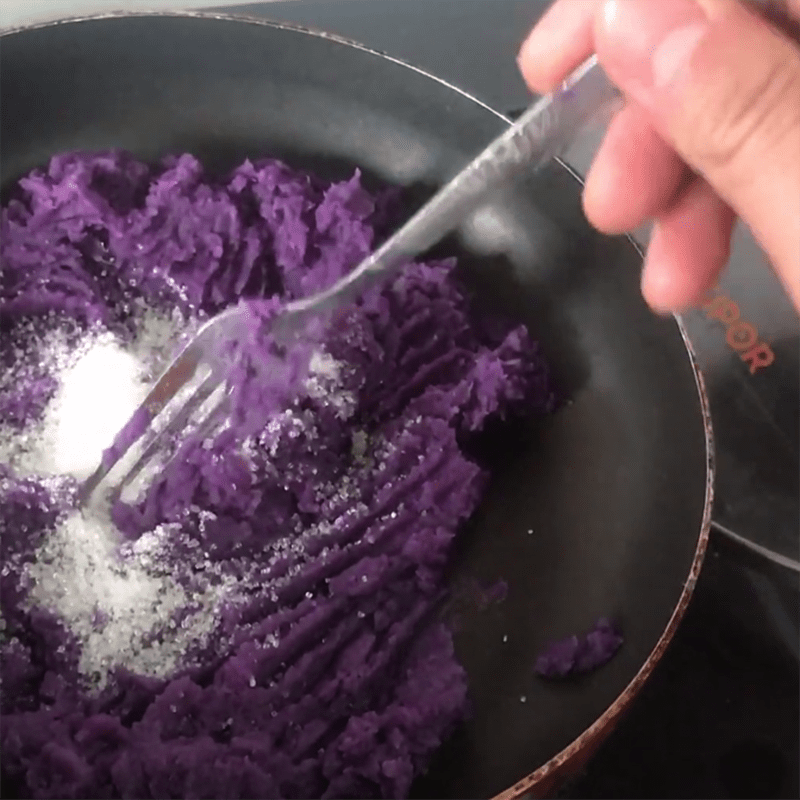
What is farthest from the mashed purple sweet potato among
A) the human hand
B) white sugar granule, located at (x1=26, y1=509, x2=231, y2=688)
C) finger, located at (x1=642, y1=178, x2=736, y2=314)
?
the human hand

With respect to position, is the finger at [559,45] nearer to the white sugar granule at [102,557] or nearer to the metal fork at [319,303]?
the metal fork at [319,303]

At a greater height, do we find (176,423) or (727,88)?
(727,88)

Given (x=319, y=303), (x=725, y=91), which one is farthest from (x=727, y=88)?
(x=319, y=303)

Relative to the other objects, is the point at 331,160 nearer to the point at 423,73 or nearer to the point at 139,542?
the point at 423,73

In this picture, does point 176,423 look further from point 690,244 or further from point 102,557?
point 690,244

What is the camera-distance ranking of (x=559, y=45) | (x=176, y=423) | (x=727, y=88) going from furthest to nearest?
(x=176, y=423), (x=559, y=45), (x=727, y=88)

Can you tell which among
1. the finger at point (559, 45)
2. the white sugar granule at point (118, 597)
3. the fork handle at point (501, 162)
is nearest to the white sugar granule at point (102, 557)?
the white sugar granule at point (118, 597)
